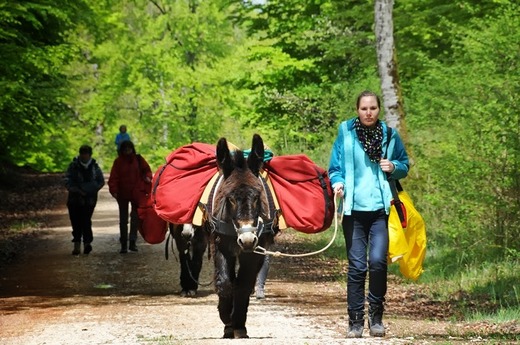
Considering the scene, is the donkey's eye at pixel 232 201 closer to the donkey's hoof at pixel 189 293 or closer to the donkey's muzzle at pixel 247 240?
the donkey's muzzle at pixel 247 240

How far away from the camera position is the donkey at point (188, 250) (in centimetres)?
1274

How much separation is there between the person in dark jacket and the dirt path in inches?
26.2

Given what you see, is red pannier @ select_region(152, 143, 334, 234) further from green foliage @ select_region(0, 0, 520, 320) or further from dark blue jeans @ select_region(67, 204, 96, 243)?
dark blue jeans @ select_region(67, 204, 96, 243)

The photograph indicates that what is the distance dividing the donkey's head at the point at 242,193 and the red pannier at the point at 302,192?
1.26 feet

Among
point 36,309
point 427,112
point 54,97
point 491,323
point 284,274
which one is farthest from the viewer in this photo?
point 54,97

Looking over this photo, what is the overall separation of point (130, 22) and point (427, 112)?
41.9m

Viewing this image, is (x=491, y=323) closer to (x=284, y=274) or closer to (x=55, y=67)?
(x=284, y=274)

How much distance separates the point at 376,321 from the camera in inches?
343

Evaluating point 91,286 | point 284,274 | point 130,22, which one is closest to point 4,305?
point 91,286

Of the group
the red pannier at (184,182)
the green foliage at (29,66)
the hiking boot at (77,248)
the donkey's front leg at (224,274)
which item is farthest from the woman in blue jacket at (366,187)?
the hiking boot at (77,248)

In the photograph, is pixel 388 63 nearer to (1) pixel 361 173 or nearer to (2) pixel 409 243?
(2) pixel 409 243

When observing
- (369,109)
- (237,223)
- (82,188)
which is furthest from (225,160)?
(82,188)

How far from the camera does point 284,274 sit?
16.9 metres

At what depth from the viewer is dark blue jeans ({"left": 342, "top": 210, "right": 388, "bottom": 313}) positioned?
8.53m
